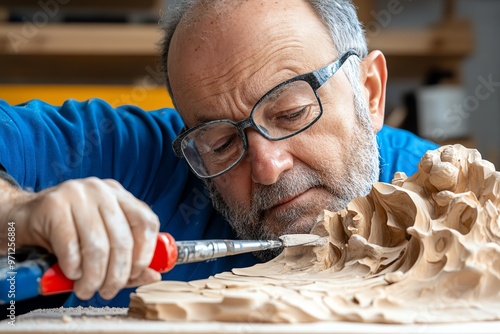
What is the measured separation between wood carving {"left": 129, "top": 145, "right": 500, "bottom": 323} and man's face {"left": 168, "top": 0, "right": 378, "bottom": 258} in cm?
20

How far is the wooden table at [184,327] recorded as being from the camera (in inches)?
30.7

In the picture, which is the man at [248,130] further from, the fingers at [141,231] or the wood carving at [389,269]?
the fingers at [141,231]

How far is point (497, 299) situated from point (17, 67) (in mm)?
2647

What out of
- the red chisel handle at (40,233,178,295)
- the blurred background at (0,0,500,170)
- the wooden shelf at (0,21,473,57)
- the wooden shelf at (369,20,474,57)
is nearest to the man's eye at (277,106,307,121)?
the red chisel handle at (40,233,178,295)

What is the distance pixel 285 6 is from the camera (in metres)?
1.45

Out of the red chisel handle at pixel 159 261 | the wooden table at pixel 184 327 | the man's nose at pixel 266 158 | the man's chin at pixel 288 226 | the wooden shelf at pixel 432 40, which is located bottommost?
the wooden table at pixel 184 327

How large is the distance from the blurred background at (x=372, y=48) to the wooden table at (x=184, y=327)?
1.82 m

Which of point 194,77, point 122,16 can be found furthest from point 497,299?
point 122,16

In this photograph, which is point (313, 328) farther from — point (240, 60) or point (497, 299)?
point (240, 60)

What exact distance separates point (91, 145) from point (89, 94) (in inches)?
42.0

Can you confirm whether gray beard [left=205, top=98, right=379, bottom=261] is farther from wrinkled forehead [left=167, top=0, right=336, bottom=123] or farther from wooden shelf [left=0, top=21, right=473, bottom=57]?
wooden shelf [left=0, top=21, right=473, bottom=57]

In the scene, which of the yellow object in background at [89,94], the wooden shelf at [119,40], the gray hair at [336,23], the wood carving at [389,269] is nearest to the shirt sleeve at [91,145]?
the gray hair at [336,23]

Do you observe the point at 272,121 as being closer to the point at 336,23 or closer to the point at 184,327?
the point at 336,23

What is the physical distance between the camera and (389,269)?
3.34ft
